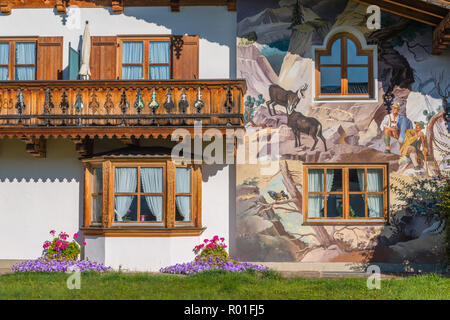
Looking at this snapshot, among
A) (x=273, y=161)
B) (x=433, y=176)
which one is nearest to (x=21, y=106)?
(x=273, y=161)

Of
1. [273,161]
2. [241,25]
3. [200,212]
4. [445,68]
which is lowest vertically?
[200,212]

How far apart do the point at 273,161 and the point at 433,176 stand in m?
3.85

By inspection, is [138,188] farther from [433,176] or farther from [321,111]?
[433,176]

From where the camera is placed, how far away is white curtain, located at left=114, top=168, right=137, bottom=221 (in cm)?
1474

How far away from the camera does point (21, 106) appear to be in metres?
14.3

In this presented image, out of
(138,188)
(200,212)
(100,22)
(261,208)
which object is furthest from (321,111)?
(100,22)

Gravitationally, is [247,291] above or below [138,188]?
below

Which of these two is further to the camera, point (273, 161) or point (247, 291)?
point (273, 161)

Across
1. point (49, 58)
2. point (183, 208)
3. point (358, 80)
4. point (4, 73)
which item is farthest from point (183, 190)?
point (4, 73)

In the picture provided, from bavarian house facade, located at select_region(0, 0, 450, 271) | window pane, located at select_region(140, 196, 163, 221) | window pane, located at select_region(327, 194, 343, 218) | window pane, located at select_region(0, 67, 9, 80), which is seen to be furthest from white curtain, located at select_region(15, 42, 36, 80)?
window pane, located at select_region(327, 194, 343, 218)

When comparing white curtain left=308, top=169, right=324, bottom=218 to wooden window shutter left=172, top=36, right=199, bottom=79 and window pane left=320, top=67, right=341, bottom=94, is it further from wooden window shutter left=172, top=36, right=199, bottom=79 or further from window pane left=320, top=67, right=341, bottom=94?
wooden window shutter left=172, top=36, right=199, bottom=79

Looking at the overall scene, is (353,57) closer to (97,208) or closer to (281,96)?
(281,96)
